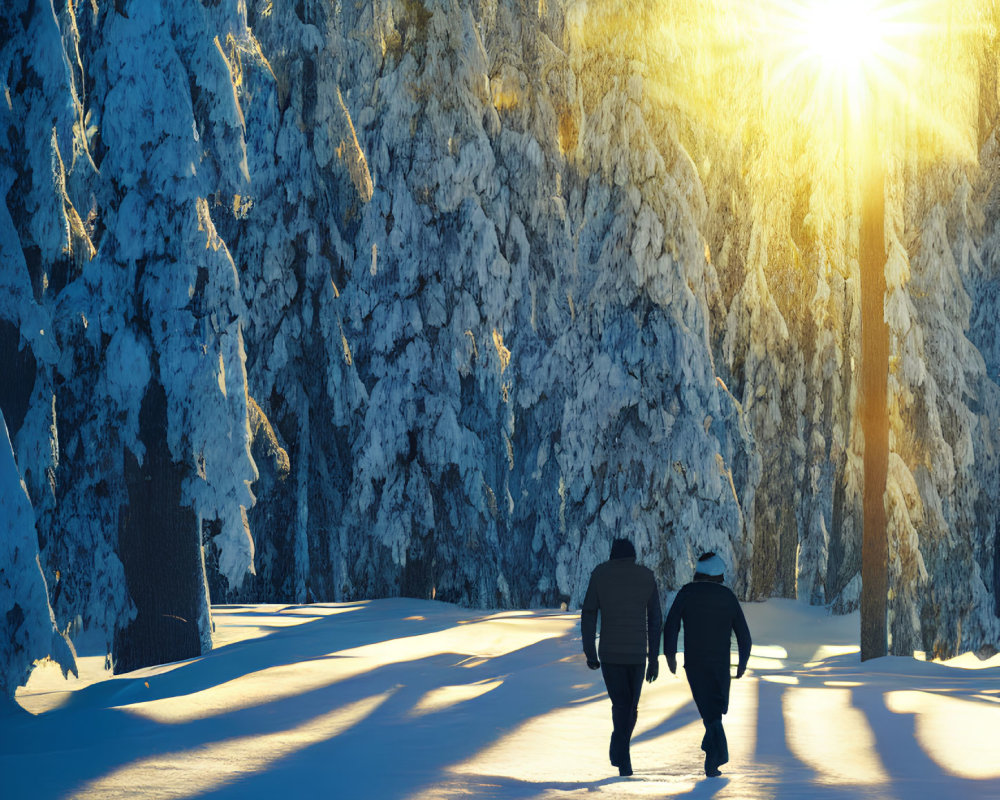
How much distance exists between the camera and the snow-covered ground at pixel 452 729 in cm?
700

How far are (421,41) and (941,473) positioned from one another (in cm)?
1238

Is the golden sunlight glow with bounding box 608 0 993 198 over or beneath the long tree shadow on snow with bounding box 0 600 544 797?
over

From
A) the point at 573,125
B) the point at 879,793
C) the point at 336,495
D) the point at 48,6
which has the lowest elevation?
the point at 879,793

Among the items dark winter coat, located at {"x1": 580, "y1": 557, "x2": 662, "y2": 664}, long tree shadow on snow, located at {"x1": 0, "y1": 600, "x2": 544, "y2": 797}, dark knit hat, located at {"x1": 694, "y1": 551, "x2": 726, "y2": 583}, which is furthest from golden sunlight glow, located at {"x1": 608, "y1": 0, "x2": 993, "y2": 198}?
dark winter coat, located at {"x1": 580, "y1": 557, "x2": 662, "y2": 664}

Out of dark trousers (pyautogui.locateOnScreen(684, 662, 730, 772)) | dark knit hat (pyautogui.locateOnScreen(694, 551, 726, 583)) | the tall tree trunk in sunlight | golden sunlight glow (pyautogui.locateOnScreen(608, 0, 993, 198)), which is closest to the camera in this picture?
dark trousers (pyautogui.locateOnScreen(684, 662, 730, 772))

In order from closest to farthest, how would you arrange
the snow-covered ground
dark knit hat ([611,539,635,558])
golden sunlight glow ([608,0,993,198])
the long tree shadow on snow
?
1. the snow-covered ground
2. the long tree shadow on snow
3. dark knit hat ([611,539,635,558])
4. golden sunlight glow ([608,0,993,198])

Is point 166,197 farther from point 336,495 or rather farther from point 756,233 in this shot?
point 756,233

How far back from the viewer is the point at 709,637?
7.71 metres

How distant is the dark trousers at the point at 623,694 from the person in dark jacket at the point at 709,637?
36 cm

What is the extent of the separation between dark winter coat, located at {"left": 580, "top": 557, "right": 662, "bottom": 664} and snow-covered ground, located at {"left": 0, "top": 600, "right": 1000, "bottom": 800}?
2.85 feet

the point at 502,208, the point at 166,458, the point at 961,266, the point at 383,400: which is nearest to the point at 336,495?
the point at 383,400

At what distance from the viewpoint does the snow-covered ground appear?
7004 mm

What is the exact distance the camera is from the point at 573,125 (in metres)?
24.9

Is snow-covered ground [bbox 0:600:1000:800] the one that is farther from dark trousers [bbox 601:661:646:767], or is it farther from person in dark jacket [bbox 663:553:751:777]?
person in dark jacket [bbox 663:553:751:777]
